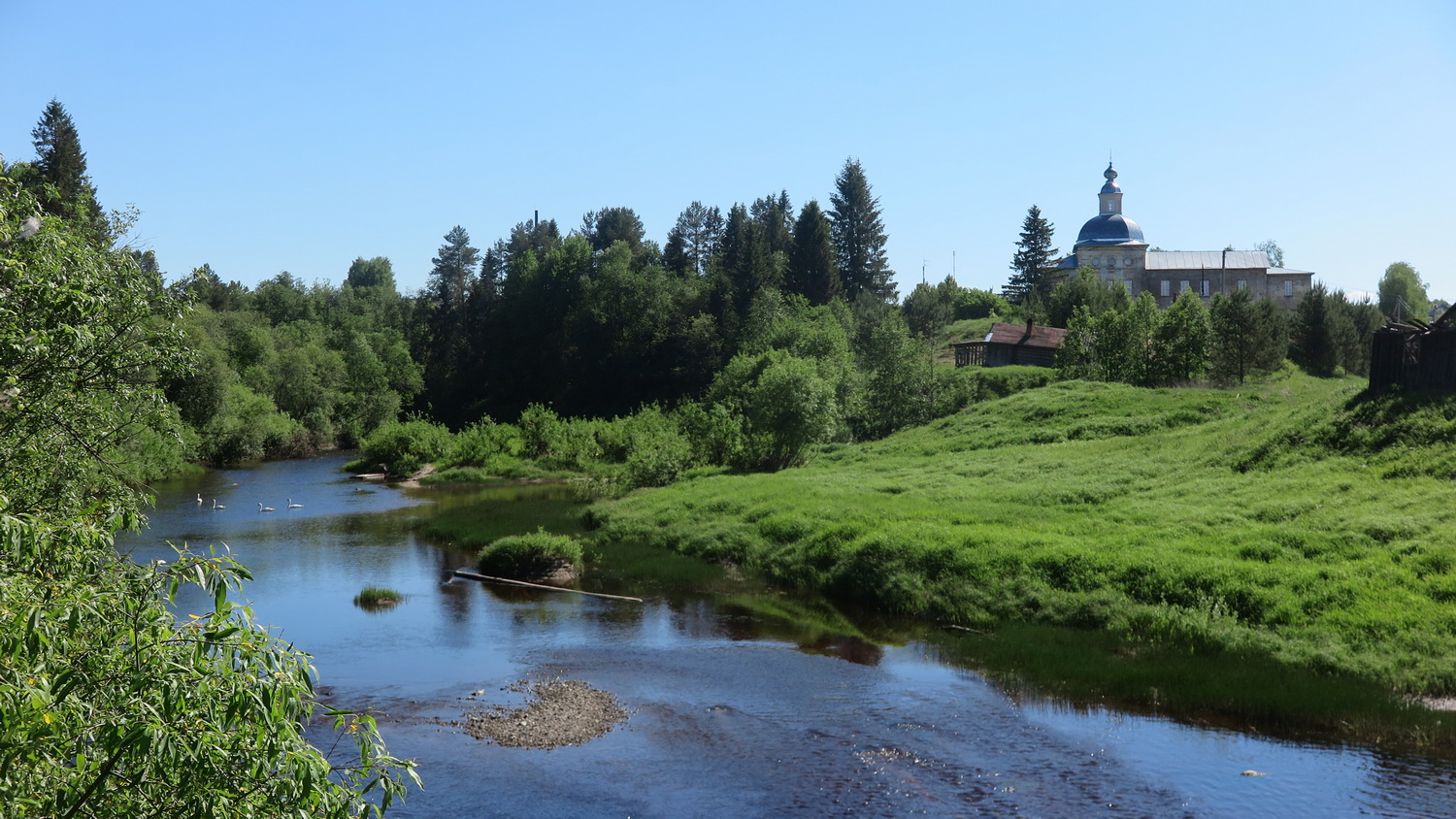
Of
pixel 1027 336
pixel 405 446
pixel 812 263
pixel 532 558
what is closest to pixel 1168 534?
pixel 532 558

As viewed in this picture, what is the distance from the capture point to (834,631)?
83.4 ft

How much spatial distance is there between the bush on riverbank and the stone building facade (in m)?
93.6

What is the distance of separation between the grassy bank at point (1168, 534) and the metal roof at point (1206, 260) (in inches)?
3197

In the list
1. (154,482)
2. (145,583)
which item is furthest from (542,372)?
(145,583)

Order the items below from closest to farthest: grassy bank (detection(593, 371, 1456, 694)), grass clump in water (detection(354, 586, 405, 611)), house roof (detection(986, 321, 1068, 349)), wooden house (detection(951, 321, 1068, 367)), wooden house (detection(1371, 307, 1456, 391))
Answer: grassy bank (detection(593, 371, 1456, 694)), grass clump in water (detection(354, 586, 405, 611)), wooden house (detection(1371, 307, 1456, 391)), wooden house (detection(951, 321, 1068, 367)), house roof (detection(986, 321, 1068, 349))

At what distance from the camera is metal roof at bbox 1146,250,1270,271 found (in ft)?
→ 376

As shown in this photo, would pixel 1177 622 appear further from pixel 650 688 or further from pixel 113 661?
pixel 113 661

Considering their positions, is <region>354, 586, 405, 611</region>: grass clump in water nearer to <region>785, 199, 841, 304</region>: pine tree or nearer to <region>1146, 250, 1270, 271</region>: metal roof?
<region>785, 199, 841, 304</region>: pine tree

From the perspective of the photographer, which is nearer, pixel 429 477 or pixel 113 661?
pixel 113 661

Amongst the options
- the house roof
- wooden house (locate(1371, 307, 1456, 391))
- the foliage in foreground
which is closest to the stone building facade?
the house roof

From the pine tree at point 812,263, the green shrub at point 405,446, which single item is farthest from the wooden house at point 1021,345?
the green shrub at point 405,446

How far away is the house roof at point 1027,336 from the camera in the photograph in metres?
80.8

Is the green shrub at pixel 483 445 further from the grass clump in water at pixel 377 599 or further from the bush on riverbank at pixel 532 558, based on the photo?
the grass clump in water at pixel 377 599

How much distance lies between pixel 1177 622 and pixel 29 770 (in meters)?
21.5
